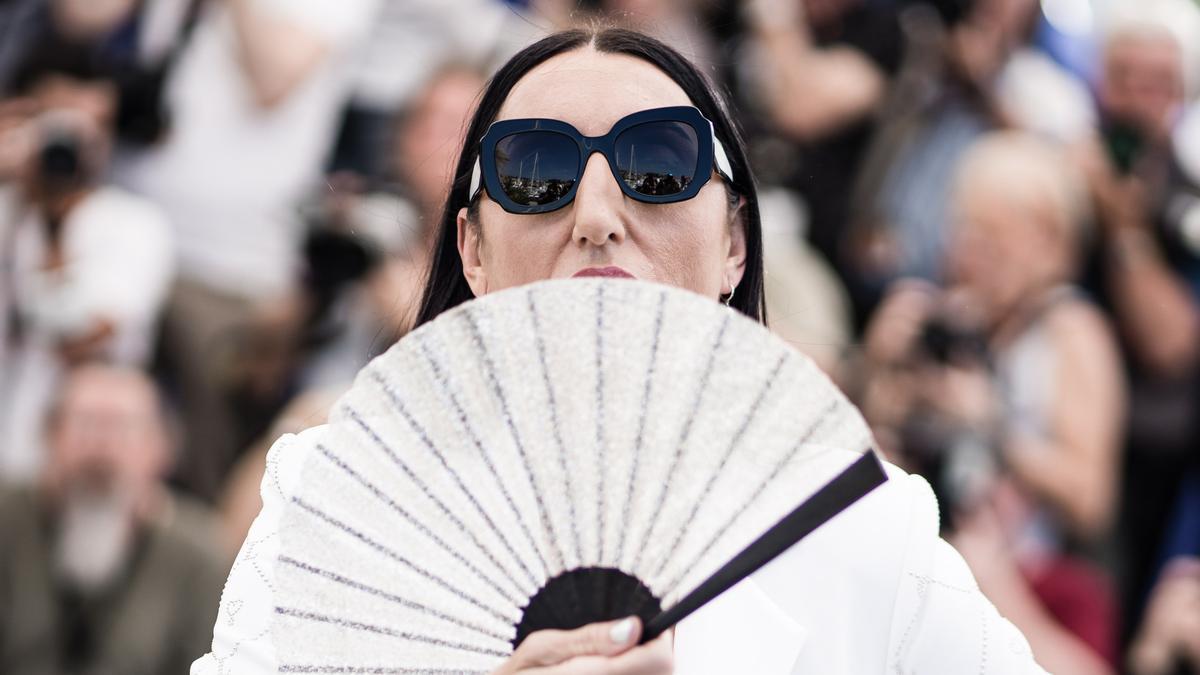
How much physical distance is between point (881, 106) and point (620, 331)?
4.33 meters

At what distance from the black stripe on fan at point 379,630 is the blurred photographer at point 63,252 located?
11.9ft

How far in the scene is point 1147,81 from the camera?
5477 millimetres

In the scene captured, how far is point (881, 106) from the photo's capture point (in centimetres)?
566

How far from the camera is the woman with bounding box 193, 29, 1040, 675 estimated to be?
66.7 inches

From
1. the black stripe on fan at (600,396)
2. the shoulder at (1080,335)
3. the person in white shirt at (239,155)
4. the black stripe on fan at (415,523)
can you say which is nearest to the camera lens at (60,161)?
the person in white shirt at (239,155)

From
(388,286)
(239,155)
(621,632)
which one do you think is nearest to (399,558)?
(621,632)

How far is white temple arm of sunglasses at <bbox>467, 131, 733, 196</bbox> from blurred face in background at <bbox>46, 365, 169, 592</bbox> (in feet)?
10.2

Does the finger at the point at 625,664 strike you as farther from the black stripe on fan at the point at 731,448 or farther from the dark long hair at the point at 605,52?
the dark long hair at the point at 605,52

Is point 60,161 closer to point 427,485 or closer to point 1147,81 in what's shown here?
point 1147,81

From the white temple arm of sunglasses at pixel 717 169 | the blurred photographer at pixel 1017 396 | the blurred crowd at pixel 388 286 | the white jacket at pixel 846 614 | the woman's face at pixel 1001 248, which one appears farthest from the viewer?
the woman's face at pixel 1001 248

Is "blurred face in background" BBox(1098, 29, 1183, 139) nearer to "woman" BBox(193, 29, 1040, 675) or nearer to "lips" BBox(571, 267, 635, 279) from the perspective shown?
"woman" BBox(193, 29, 1040, 675)

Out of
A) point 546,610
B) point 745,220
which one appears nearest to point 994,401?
point 745,220

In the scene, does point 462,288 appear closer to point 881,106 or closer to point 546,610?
point 546,610

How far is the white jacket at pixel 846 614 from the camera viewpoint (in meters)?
1.68
